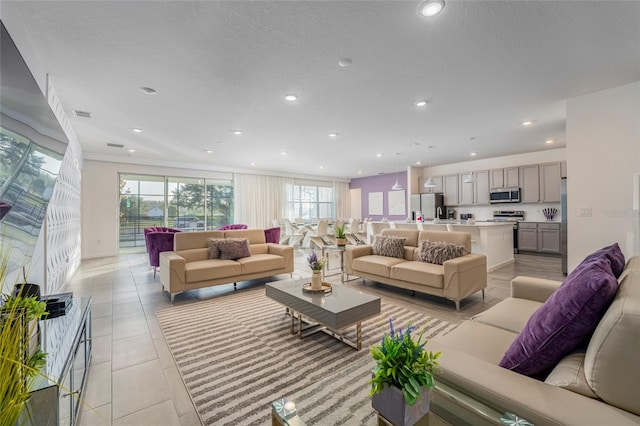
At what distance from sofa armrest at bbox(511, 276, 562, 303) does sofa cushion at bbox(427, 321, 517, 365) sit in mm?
733

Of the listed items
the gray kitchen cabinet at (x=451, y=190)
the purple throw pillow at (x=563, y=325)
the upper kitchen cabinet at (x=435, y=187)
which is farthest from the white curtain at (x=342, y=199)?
the purple throw pillow at (x=563, y=325)

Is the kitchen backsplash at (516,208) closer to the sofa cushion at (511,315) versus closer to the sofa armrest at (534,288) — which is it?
the sofa armrest at (534,288)

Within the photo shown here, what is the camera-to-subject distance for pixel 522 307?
196cm

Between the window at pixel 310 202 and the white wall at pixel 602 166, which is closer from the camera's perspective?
the white wall at pixel 602 166

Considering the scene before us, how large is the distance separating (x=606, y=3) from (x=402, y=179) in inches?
321

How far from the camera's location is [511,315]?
5.96ft

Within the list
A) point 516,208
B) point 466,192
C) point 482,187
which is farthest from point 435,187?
point 516,208

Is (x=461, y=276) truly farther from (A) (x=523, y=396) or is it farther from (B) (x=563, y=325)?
(A) (x=523, y=396)

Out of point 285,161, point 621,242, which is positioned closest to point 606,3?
point 621,242

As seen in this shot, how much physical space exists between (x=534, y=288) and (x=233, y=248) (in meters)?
3.72

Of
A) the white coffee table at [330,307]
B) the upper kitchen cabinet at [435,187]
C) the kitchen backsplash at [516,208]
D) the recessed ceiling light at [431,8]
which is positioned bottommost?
the white coffee table at [330,307]

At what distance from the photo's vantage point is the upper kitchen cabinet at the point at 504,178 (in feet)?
23.6

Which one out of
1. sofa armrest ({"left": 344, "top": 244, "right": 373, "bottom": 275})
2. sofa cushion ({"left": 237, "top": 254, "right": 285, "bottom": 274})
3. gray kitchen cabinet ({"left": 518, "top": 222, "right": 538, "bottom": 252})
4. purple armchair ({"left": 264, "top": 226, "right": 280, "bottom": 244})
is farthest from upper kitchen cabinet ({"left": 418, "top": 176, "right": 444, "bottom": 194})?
sofa cushion ({"left": 237, "top": 254, "right": 285, "bottom": 274})

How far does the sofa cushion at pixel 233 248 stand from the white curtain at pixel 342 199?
7.53m
